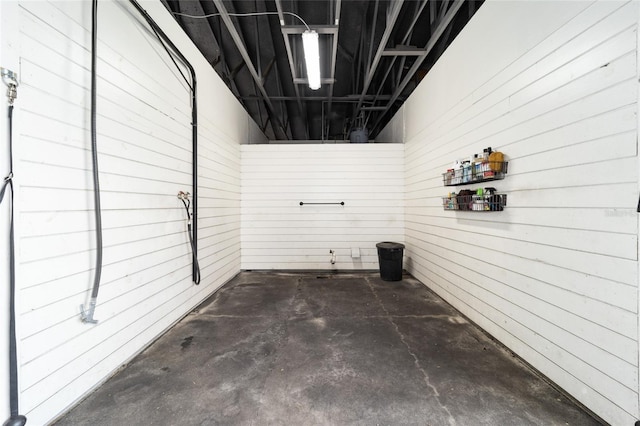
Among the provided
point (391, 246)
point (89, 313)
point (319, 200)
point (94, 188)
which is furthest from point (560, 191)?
point (319, 200)

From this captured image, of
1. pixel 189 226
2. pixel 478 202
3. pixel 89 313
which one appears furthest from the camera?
pixel 189 226

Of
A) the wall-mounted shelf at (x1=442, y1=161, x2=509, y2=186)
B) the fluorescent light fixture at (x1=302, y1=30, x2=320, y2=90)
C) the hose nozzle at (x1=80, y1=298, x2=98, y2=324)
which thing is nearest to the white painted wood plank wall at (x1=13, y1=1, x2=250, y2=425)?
the hose nozzle at (x1=80, y1=298, x2=98, y2=324)

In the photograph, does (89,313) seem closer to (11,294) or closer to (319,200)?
(11,294)

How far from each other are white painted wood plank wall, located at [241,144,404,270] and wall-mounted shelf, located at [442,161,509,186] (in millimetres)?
1700

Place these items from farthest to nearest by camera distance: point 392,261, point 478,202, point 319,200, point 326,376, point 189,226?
point 319,200 → point 392,261 → point 189,226 → point 478,202 → point 326,376

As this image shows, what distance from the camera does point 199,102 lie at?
3.05 m

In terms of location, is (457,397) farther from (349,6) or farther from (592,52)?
(349,6)

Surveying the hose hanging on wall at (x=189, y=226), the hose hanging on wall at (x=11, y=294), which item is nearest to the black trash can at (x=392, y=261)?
the hose hanging on wall at (x=189, y=226)

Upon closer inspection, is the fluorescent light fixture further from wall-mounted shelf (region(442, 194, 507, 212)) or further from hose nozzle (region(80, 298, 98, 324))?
hose nozzle (region(80, 298, 98, 324))

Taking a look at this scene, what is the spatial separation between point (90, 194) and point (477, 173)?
314 centimetres

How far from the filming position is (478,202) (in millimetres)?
2266

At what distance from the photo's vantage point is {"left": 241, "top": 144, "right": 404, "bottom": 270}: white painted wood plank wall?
454cm

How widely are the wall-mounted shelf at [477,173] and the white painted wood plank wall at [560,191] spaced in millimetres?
72

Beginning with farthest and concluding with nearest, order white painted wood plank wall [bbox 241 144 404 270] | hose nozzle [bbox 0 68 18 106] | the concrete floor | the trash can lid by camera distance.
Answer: white painted wood plank wall [bbox 241 144 404 270]
the trash can lid
the concrete floor
hose nozzle [bbox 0 68 18 106]
